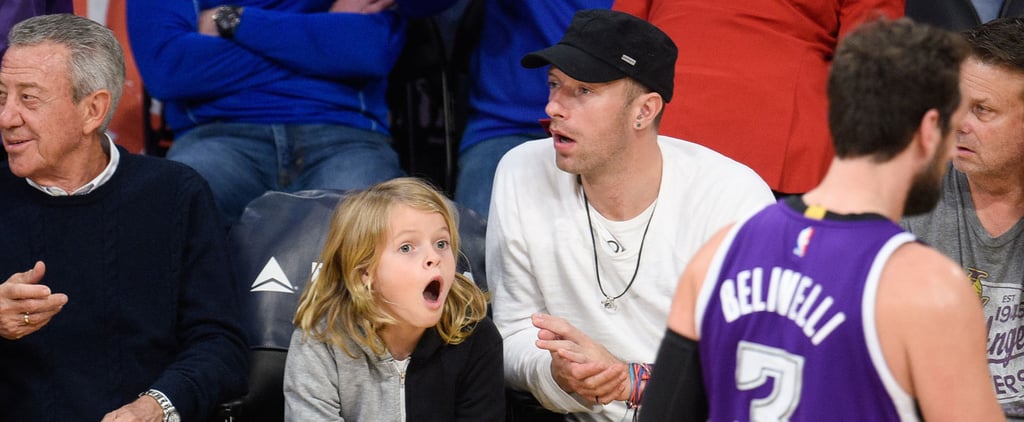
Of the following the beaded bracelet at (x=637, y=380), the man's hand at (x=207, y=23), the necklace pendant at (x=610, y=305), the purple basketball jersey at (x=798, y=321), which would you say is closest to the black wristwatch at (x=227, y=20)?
the man's hand at (x=207, y=23)

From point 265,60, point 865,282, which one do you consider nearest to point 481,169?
point 265,60

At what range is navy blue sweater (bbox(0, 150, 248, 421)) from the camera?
3098mm

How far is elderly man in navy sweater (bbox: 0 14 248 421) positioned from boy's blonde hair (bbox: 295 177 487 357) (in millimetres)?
320

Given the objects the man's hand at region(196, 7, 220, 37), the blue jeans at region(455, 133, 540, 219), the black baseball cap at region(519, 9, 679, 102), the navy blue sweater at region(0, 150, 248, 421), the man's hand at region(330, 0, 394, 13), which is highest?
the black baseball cap at region(519, 9, 679, 102)

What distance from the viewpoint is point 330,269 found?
10.2 ft

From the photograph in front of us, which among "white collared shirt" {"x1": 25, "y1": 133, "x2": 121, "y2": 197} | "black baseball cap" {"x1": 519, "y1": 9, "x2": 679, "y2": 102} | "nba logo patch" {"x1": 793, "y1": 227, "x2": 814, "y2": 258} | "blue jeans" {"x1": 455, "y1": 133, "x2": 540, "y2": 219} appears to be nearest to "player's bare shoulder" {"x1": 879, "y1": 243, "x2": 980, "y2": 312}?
"nba logo patch" {"x1": 793, "y1": 227, "x2": 814, "y2": 258}

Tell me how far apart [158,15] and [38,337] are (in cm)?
134

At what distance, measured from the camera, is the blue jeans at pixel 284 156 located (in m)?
3.98

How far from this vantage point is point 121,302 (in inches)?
125

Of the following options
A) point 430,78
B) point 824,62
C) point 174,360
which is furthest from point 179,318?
point 824,62

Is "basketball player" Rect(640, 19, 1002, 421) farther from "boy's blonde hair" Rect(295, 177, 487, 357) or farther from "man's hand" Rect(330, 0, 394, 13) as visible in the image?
"man's hand" Rect(330, 0, 394, 13)

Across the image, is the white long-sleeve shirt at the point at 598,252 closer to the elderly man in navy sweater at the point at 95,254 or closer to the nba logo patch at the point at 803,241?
the elderly man in navy sweater at the point at 95,254

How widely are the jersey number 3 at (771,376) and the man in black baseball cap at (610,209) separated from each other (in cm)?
124

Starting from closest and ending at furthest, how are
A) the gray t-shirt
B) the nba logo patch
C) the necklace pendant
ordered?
1. the nba logo patch
2. the gray t-shirt
3. the necklace pendant
